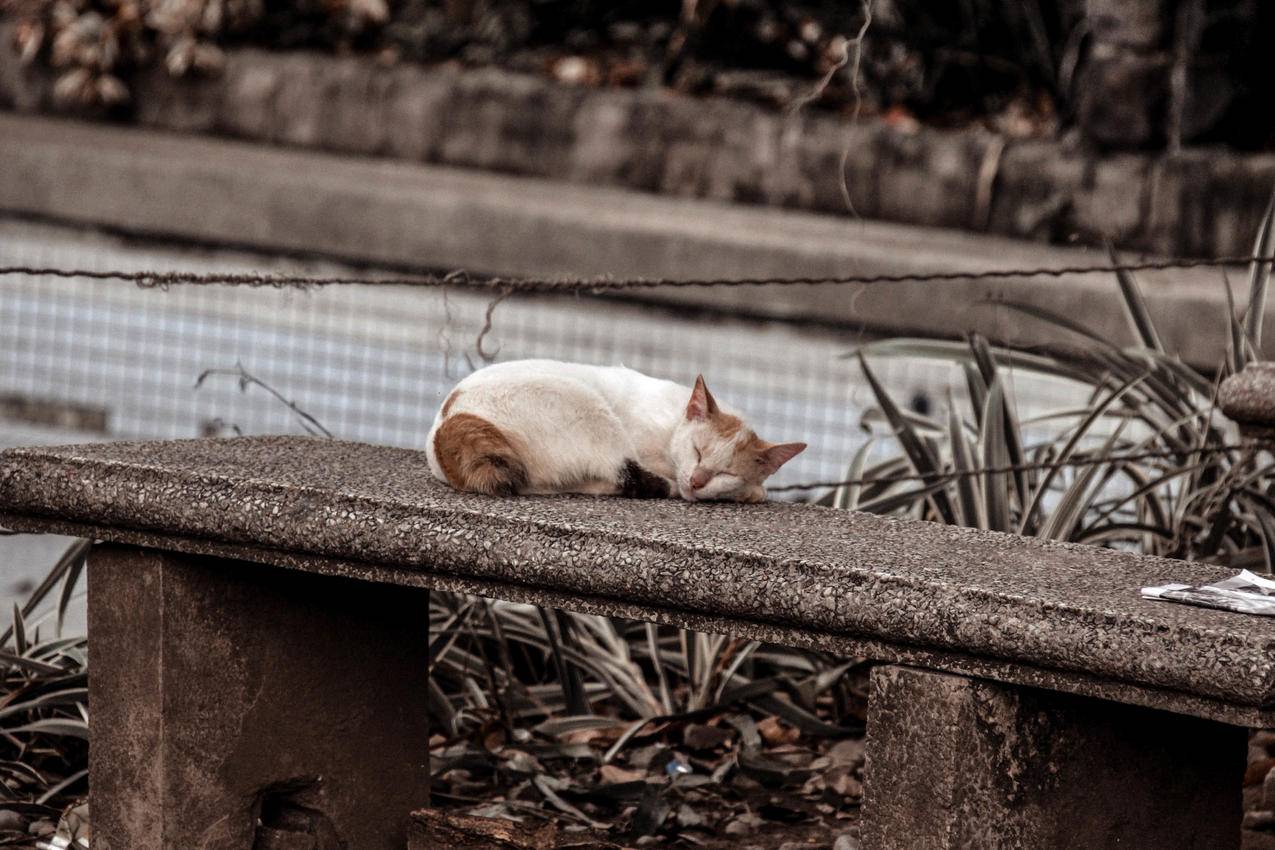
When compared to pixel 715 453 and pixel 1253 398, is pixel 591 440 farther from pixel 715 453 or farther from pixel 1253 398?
pixel 1253 398

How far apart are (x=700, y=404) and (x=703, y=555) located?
400mm

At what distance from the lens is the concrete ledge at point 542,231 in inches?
250

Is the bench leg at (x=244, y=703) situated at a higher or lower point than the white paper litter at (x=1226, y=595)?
lower

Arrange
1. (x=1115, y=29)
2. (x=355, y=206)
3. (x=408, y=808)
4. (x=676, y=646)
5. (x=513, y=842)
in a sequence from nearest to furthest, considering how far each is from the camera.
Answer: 1. (x=513, y=842)
2. (x=408, y=808)
3. (x=676, y=646)
4. (x=1115, y=29)
5. (x=355, y=206)

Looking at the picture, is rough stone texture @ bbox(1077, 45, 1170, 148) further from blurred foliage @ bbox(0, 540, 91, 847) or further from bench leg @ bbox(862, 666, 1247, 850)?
bench leg @ bbox(862, 666, 1247, 850)

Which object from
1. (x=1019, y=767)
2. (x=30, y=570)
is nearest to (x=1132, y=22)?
(x=30, y=570)

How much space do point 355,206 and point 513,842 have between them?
16.5 ft

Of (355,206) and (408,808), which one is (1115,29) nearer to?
(355,206)

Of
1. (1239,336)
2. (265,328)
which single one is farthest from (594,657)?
(265,328)

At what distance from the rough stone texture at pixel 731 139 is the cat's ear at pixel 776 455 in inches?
152

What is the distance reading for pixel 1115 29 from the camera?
22.3 feet

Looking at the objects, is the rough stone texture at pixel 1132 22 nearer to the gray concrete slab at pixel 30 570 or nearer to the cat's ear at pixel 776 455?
the gray concrete slab at pixel 30 570

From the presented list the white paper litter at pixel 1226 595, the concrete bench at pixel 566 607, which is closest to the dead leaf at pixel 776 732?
the concrete bench at pixel 566 607

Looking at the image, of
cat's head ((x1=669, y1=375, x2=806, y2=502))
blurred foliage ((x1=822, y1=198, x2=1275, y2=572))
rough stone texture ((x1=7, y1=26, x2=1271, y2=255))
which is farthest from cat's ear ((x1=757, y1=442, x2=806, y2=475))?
rough stone texture ((x1=7, y1=26, x2=1271, y2=255))
